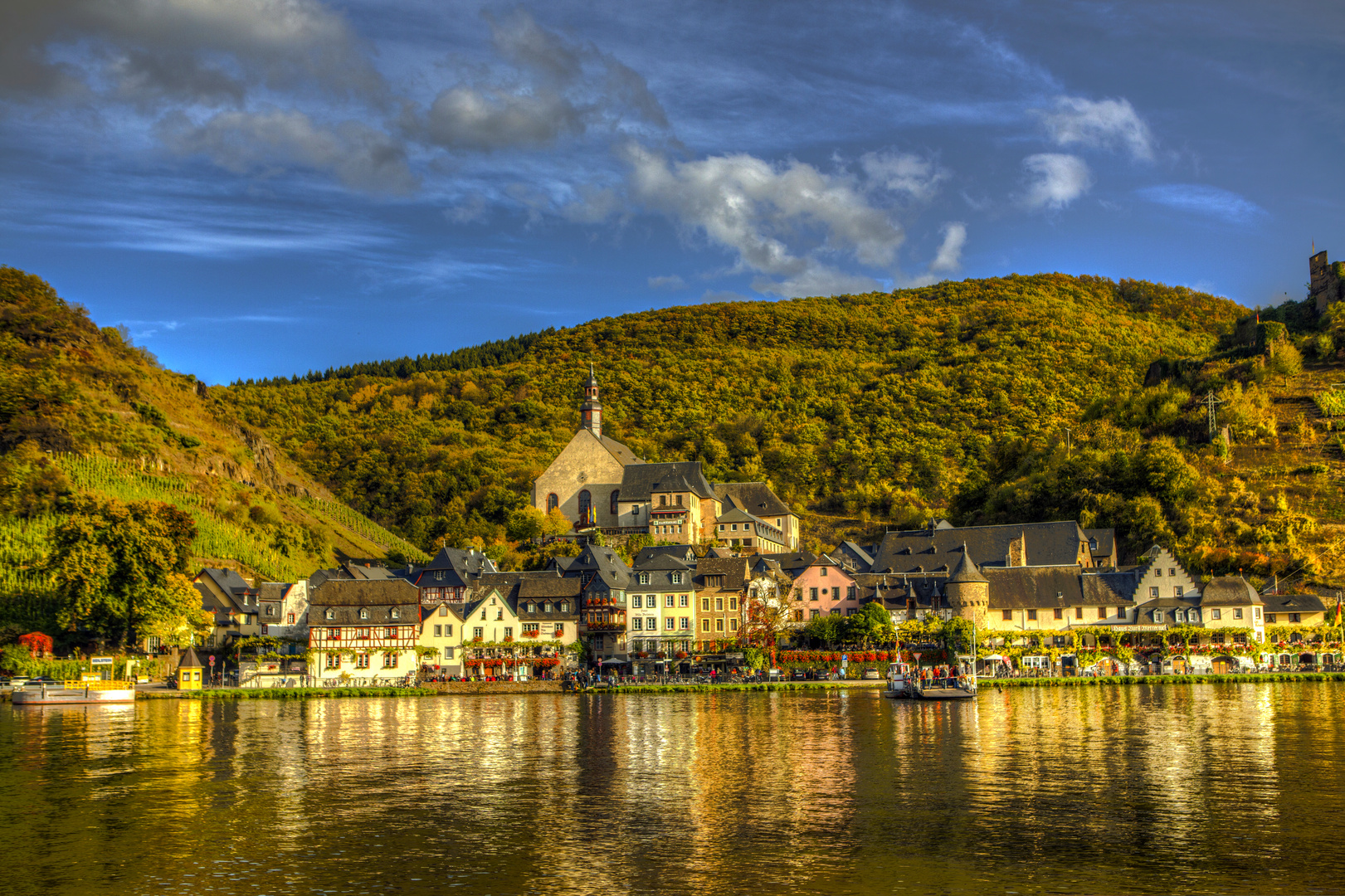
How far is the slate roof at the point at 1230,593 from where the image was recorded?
253 feet

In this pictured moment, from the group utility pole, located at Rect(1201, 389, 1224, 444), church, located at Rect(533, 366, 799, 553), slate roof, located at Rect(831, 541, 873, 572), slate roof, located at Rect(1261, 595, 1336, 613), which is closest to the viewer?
slate roof, located at Rect(1261, 595, 1336, 613)

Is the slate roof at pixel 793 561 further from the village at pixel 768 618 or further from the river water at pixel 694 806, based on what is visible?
the river water at pixel 694 806

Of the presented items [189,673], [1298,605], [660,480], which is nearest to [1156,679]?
[1298,605]

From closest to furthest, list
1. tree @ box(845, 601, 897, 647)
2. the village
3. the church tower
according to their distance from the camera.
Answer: the village, tree @ box(845, 601, 897, 647), the church tower

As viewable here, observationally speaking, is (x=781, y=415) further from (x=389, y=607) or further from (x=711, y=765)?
(x=711, y=765)

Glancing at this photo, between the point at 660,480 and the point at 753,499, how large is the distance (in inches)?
632

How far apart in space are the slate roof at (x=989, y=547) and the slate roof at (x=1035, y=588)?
495 centimetres

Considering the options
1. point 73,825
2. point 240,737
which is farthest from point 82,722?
point 73,825

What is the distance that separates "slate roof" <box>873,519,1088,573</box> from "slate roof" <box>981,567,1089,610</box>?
4.95m

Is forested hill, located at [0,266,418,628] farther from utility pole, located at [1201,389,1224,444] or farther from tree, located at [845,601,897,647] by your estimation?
utility pole, located at [1201,389,1224,444]

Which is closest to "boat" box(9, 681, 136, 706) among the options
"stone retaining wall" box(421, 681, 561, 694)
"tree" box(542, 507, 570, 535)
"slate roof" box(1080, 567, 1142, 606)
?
"stone retaining wall" box(421, 681, 561, 694)

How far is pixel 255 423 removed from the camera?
16162 cm

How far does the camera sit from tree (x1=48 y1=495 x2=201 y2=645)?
75.1 metres

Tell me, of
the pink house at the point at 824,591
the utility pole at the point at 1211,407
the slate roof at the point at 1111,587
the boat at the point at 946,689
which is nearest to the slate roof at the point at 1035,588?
the slate roof at the point at 1111,587
